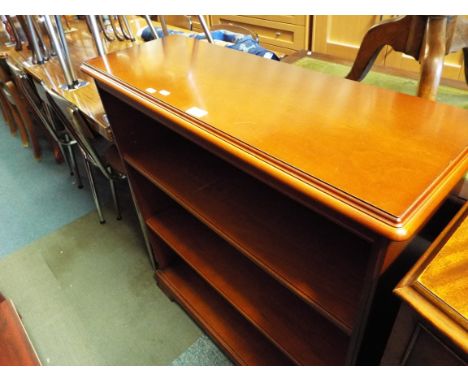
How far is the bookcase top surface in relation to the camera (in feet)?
1.39

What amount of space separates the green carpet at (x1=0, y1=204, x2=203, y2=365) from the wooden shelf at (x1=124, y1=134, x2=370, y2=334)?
63 centimetres

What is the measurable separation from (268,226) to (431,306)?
1.48 feet

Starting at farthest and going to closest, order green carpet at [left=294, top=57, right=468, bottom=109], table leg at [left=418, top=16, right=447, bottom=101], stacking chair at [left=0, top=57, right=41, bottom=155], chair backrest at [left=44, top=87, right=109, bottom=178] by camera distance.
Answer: stacking chair at [left=0, top=57, right=41, bottom=155]
chair backrest at [left=44, top=87, right=109, bottom=178]
green carpet at [left=294, top=57, right=468, bottom=109]
table leg at [left=418, top=16, right=447, bottom=101]

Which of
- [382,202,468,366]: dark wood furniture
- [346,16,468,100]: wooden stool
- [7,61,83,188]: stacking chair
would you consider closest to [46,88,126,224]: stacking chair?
[7,61,83,188]: stacking chair

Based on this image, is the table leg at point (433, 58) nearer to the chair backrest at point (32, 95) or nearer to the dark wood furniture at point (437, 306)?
the dark wood furniture at point (437, 306)

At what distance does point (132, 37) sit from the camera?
2076 millimetres

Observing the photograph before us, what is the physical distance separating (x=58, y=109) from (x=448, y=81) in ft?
4.61

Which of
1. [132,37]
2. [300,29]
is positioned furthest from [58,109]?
[300,29]

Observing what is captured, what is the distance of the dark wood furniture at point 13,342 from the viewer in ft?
3.49

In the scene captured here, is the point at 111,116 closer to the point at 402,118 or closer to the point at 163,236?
the point at 163,236

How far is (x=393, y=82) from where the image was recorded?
116 cm

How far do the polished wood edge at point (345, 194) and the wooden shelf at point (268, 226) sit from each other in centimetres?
25

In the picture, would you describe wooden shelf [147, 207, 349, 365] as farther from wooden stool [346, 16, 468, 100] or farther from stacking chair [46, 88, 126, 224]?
wooden stool [346, 16, 468, 100]

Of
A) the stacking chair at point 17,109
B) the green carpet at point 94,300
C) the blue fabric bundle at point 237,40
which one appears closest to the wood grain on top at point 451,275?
the green carpet at point 94,300
